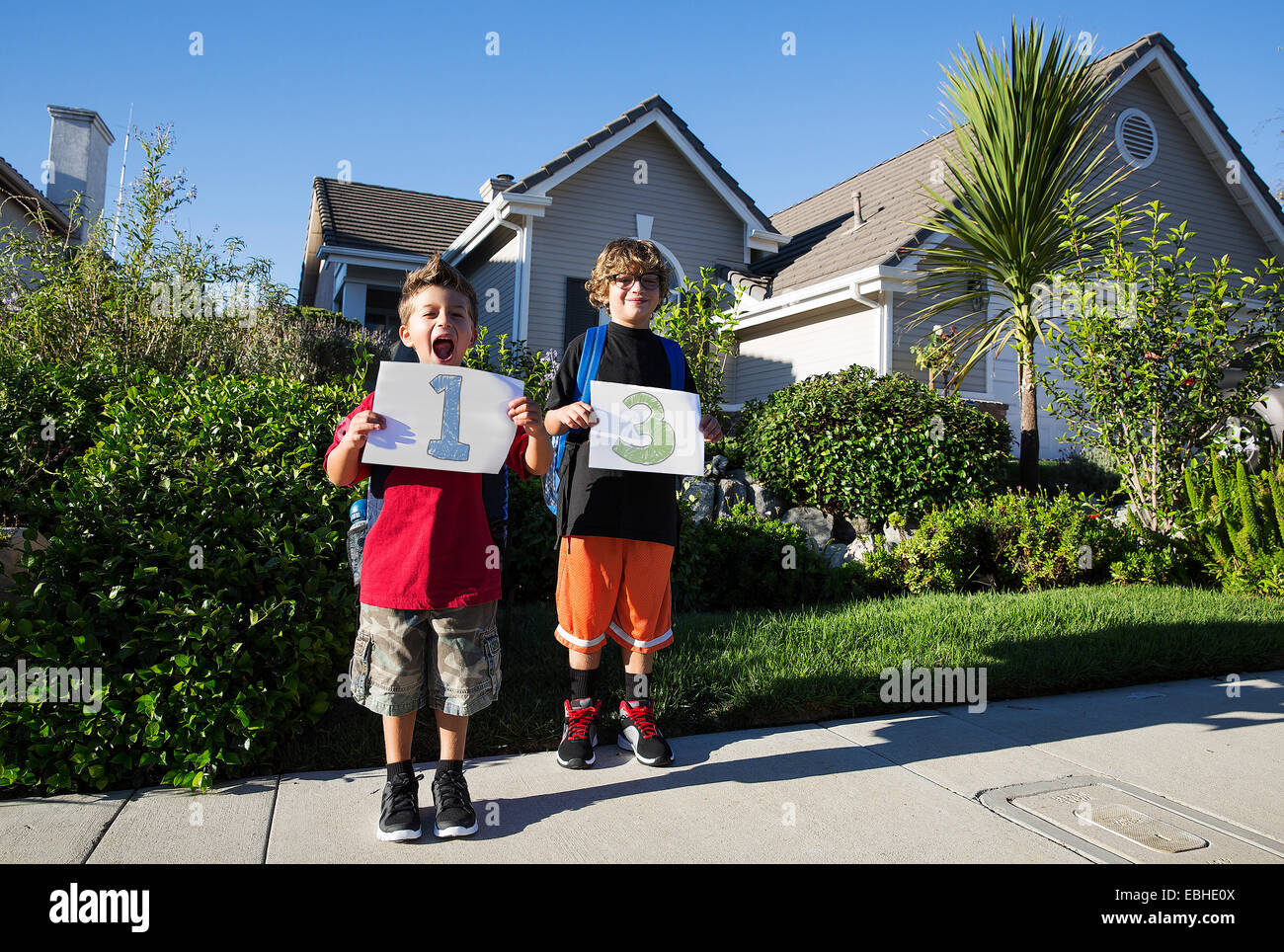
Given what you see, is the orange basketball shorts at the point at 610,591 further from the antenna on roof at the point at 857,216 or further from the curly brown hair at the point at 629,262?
the antenna on roof at the point at 857,216

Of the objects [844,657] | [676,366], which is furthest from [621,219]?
[676,366]

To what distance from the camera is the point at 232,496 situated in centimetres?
338

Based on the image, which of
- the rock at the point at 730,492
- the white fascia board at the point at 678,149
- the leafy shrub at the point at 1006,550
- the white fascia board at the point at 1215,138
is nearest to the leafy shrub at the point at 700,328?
the rock at the point at 730,492

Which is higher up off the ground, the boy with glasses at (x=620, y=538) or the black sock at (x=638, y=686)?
the boy with glasses at (x=620, y=538)

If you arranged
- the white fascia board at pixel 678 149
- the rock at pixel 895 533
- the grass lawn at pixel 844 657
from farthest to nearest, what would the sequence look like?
1. the white fascia board at pixel 678 149
2. the rock at pixel 895 533
3. the grass lawn at pixel 844 657

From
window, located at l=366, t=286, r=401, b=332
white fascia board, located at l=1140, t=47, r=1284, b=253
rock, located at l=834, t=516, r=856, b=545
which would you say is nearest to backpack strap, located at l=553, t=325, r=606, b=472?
rock, located at l=834, t=516, r=856, b=545

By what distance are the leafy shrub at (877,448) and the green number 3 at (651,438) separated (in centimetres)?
531

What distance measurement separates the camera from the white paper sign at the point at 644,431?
3201mm

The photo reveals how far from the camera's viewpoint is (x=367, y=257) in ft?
51.4

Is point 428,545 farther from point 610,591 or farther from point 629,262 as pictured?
point 629,262

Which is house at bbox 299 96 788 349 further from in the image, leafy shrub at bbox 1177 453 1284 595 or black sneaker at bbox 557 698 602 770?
black sneaker at bbox 557 698 602 770

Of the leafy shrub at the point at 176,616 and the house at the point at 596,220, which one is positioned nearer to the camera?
the leafy shrub at the point at 176,616

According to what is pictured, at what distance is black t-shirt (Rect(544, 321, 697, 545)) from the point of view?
10.9 feet
